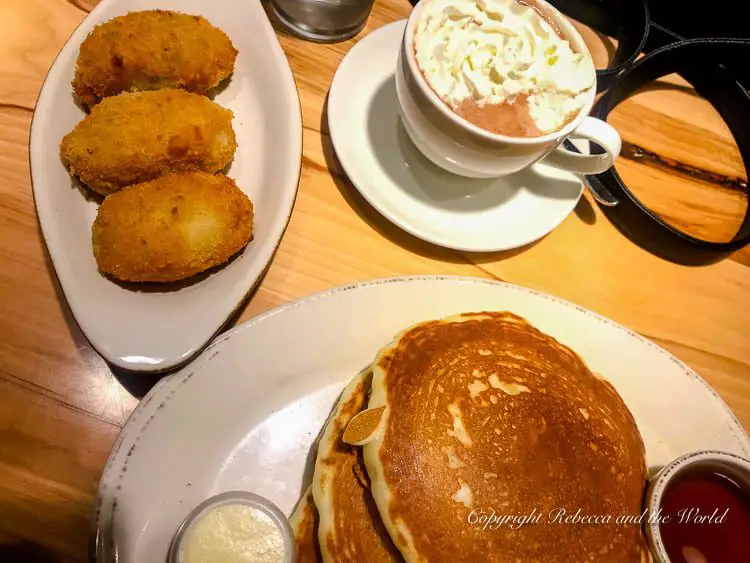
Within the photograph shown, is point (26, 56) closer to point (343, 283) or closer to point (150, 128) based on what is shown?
point (150, 128)

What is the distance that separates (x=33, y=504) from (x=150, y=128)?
2.39ft

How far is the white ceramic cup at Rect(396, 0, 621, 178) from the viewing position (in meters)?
1.15

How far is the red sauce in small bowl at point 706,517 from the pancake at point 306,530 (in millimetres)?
641

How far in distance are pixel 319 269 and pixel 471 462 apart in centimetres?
54

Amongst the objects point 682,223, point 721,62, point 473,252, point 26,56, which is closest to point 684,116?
point 721,62

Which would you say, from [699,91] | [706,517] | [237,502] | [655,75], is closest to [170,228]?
[237,502]

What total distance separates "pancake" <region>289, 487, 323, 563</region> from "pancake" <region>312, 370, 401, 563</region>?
0.21 feet

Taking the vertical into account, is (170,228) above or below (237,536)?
above

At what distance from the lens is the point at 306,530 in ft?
3.49

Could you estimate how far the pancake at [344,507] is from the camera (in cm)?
99

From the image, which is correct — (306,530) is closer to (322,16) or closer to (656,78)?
(322,16)

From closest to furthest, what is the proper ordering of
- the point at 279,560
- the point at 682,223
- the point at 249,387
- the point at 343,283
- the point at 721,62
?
the point at 279,560, the point at 249,387, the point at 343,283, the point at 682,223, the point at 721,62

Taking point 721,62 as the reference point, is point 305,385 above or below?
below

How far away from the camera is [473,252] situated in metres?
1.37
